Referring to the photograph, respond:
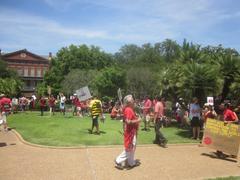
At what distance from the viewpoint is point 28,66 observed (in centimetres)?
8725

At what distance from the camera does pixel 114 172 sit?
9.35 metres

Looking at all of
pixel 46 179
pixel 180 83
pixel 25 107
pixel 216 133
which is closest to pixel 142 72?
pixel 25 107

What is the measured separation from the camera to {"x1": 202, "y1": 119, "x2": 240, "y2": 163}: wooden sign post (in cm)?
1116

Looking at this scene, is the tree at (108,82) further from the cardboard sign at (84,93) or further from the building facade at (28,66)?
the building facade at (28,66)

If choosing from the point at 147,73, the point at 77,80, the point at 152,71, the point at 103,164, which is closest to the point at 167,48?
the point at 152,71

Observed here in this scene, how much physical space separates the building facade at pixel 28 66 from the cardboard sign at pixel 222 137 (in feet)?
251

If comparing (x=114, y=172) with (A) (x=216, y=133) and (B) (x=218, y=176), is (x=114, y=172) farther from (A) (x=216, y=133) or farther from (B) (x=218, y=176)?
(A) (x=216, y=133)

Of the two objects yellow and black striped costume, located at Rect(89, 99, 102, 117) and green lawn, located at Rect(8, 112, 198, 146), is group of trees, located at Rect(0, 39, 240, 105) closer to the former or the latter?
green lawn, located at Rect(8, 112, 198, 146)

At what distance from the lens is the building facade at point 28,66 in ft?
280

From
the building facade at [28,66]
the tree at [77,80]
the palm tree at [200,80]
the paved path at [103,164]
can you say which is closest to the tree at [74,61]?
the tree at [77,80]

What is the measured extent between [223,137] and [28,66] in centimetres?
8047

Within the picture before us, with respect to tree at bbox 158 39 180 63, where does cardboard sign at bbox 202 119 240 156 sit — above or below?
below

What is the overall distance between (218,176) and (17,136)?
9.40 m

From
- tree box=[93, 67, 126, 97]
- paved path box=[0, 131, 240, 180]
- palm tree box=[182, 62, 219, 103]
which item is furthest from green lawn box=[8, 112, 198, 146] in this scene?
tree box=[93, 67, 126, 97]
